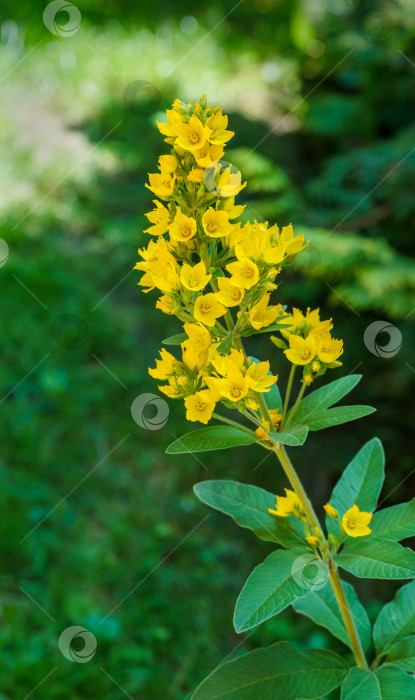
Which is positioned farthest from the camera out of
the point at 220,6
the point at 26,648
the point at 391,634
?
the point at 220,6

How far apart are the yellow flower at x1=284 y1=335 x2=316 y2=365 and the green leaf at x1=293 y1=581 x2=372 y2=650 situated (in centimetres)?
52

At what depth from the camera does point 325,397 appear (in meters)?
0.96

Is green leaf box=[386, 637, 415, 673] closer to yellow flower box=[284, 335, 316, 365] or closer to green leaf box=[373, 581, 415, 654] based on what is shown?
green leaf box=[373, 581, 415, 654]

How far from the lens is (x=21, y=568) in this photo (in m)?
2.43

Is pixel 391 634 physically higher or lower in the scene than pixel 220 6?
lower

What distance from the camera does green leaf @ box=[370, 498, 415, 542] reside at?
929mm

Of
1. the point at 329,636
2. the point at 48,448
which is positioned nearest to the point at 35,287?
the point at 48,448

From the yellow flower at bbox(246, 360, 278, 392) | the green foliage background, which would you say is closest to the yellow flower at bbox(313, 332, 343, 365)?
the yellow flower at bbox(246, 360, 278, 392)

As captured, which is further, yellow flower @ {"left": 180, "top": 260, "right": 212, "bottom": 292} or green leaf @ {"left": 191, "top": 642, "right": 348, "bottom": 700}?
green leaf @ {"left": 191, "top": 642, "right": 348, "bottom": 700}

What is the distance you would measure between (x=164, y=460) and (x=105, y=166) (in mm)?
2355

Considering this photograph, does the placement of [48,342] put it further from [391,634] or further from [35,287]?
[391,634]

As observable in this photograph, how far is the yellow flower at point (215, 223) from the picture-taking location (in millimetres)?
866

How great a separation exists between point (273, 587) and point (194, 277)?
A: 44 cm

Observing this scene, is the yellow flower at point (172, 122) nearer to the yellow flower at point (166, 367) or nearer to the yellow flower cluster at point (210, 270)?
the yellow flower cluster at point (210, 270)
